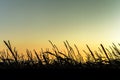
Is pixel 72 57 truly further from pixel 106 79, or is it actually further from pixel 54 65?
pixel 106 79

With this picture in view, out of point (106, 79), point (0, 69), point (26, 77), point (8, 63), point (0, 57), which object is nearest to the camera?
point (106, 79)

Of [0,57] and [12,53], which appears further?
[0,57]

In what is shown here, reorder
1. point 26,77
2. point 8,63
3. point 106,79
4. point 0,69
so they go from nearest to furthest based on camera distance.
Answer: point 106,79 → point 26,77 → point 0,69 → point 8,63

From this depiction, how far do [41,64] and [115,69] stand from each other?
9.92 ft

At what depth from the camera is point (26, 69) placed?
1209cm

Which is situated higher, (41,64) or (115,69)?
(41,64)

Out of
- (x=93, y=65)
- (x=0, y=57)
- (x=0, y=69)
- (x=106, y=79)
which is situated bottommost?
(x=106, y=79)

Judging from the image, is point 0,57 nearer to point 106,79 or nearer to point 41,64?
point 41,64

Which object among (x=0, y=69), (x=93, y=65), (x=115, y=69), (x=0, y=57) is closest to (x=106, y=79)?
(x=115, y=69)

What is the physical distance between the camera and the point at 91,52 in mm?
12820

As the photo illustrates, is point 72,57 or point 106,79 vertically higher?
point 72,57

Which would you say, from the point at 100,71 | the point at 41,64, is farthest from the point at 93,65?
the point at 41,64

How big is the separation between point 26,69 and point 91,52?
2320 millimetres

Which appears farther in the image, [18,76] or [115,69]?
[18,76]
